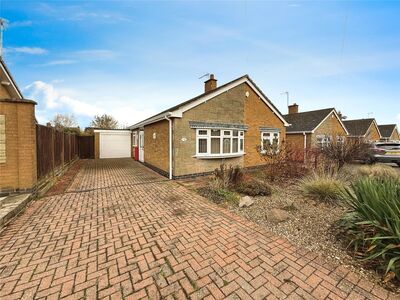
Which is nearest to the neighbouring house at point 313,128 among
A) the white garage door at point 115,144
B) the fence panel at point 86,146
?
the white garage door at point 115,144

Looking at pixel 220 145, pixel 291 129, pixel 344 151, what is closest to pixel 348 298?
pixel 220 145

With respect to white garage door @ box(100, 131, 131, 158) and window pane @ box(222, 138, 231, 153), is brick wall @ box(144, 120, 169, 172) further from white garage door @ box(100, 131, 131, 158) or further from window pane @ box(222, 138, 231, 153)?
white garage door @ box(100, 131, 131, 158)

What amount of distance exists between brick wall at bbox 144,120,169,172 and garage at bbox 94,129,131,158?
716cm

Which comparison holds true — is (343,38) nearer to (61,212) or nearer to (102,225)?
(102,225)

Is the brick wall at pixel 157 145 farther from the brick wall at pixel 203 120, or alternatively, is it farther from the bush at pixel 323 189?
the bush at pixel 323 189

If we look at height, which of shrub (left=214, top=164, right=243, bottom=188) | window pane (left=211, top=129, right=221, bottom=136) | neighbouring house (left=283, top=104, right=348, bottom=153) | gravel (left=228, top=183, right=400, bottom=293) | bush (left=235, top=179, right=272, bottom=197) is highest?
neighbouring house (left=283, top=104, right=348, bottom=153)

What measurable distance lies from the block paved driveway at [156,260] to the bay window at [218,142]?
A: 5005mm

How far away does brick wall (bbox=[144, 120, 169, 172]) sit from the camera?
9234mm

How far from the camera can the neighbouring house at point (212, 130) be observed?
8758mm

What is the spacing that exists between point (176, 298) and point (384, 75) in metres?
17.1

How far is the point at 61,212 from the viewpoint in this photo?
183 inches

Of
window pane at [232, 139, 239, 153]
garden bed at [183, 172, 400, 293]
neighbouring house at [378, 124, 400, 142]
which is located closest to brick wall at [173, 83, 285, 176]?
window pane at [232, 139, 239, 153]

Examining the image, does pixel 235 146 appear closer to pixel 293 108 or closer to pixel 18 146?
pixel 18 146

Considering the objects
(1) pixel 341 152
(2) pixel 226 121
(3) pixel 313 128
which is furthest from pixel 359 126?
(2) pixel 226 121
